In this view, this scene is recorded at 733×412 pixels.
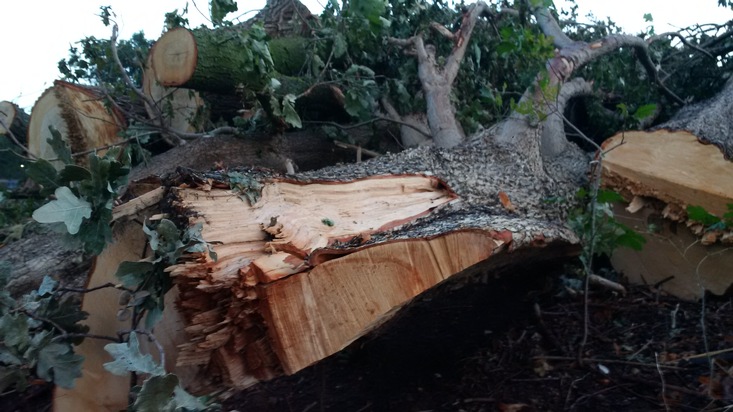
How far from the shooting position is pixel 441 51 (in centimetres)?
415

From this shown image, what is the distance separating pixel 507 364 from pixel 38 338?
5.25 feet

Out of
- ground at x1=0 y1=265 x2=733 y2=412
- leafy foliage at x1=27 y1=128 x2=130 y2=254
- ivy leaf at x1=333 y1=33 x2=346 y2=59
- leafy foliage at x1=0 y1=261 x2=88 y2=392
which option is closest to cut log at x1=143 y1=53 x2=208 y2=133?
ivy leaf at x1=333 y1=33 x2=346 y2=59

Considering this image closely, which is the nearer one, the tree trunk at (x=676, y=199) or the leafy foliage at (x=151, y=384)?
the leafy foliage at (x=151, y=384)

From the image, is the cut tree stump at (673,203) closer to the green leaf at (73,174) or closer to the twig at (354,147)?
the twig at (354,147)

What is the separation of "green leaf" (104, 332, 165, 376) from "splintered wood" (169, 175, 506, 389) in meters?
0.10

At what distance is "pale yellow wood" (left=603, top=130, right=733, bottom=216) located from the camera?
8.54ft

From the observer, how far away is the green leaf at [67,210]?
1.50m

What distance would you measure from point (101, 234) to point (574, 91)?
3.23m

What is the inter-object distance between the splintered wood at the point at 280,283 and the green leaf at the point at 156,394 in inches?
4.7

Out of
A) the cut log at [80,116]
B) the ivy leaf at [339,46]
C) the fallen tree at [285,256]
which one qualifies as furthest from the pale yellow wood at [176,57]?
the fallen tree at [285,256]

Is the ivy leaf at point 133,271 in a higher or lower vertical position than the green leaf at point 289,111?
lower

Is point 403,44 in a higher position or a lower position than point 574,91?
higher

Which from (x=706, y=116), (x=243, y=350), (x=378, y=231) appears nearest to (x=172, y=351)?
(x=243, y=350)

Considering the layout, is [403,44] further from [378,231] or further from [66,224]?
[66,224]
